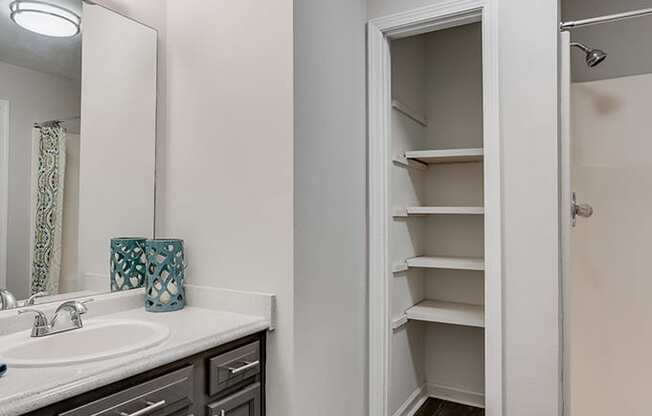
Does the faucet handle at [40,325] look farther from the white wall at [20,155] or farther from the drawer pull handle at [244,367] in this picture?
the drawer pull handle at [244,367]

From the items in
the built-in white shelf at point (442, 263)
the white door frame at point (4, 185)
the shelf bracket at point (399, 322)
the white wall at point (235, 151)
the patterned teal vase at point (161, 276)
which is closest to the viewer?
the white door frame at point (4, 185)

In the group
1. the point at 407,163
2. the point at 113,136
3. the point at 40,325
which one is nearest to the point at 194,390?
the point at 40,325

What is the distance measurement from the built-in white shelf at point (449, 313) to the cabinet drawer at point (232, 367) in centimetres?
102

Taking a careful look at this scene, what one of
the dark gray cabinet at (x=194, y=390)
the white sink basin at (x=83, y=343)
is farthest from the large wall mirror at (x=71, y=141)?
the dark gray cabinet at (x=194, y=390)

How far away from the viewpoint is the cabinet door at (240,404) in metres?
1.41

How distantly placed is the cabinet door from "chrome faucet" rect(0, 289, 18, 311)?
736 mm

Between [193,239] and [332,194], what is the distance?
61 centimetres

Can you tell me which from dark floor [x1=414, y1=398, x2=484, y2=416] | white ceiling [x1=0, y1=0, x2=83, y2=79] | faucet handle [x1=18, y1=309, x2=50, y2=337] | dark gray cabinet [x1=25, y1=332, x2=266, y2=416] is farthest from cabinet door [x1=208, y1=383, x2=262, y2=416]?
dark floor [x1=414, y1=398, x2=484, y2=416]

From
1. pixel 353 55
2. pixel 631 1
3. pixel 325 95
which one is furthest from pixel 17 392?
pixel 631 1

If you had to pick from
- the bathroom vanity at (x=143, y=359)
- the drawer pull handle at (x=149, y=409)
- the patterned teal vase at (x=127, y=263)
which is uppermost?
the patterned teal vase at (x=127, y=263)

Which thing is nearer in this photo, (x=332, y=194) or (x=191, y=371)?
(x=191, y=371)

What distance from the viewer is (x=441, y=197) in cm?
294

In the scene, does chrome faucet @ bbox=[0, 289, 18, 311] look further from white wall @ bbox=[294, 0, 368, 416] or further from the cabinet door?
white wall @ bbox=[294, 0, 368, 416]

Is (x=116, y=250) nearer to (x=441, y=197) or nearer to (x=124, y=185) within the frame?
(x=124, y=185)
